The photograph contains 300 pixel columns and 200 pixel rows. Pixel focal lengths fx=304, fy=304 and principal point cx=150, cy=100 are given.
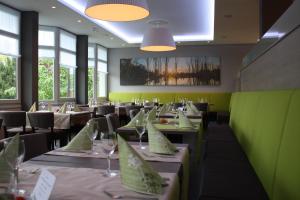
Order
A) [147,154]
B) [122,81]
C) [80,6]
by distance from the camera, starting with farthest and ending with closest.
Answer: [122,81], [80,6], [147,154]

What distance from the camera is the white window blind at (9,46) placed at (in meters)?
6.98

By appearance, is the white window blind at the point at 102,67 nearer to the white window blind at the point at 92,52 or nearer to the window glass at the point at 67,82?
the white window blind at the point at 92,52

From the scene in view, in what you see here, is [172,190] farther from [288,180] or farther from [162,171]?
[288,180]

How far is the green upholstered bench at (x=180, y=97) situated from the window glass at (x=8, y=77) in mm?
5973

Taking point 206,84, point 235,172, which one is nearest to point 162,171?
point 235,172

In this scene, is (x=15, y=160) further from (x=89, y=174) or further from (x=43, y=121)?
(x=43, y=121)

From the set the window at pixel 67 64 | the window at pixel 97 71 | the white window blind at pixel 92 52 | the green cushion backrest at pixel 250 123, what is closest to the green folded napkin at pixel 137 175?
the green cushion backrest at pixel 250 123

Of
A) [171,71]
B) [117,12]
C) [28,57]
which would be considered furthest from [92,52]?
[117,12]

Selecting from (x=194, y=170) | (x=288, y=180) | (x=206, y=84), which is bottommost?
(x=194, y=170)

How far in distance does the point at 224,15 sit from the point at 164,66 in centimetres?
559

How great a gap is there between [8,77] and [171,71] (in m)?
6.92

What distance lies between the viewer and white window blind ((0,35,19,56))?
6.98 metres

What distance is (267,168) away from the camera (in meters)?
2.03

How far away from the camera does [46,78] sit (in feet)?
29.6
